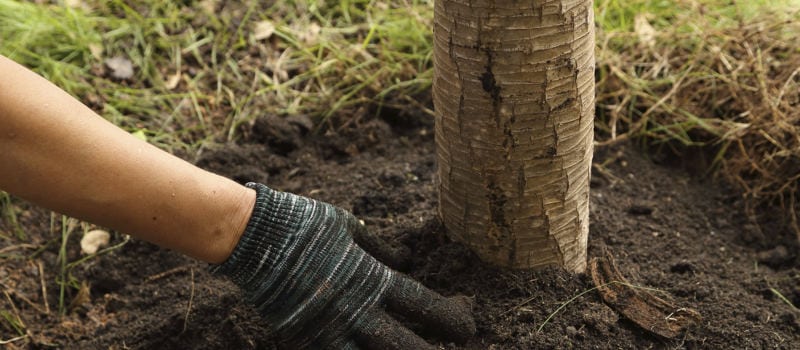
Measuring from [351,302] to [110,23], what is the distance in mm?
2056

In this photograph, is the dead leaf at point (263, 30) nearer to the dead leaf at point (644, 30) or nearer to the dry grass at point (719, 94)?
the dry grass at point (719, 94)

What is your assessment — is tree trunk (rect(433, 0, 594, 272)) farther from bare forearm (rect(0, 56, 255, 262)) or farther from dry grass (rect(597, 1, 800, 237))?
dry grass (rect(597, 1, 800, 237))

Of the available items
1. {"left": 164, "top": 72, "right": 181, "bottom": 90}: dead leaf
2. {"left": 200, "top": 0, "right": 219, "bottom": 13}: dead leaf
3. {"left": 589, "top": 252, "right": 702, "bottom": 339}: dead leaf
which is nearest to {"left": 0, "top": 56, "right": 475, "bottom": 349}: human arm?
{"left": 589, "top": 252, "right": 702, "bottom": 339}: dead leaf

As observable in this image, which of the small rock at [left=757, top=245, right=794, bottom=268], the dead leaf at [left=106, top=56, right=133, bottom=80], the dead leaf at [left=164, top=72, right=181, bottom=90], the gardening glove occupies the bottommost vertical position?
the small rock at [left=757, top=245, right=794, bottom=268]

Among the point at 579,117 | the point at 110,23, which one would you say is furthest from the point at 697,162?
the point at 110,23

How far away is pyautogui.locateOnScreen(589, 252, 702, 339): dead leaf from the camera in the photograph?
6.15 ft

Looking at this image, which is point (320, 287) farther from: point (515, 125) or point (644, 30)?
point (644, 30)

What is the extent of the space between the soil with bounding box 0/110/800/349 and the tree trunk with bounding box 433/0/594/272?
12cm

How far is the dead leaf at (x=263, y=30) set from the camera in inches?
127

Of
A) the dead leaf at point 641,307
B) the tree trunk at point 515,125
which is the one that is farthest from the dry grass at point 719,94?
the tree trunk at point 515,125

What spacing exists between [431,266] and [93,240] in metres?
1.18

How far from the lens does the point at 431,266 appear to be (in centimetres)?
199

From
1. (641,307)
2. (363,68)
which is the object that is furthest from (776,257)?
(363,68)

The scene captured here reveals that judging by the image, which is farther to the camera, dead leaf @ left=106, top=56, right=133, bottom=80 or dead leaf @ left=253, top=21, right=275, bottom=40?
dead leaf @ left=253, top=21, right=275, bottom=40
